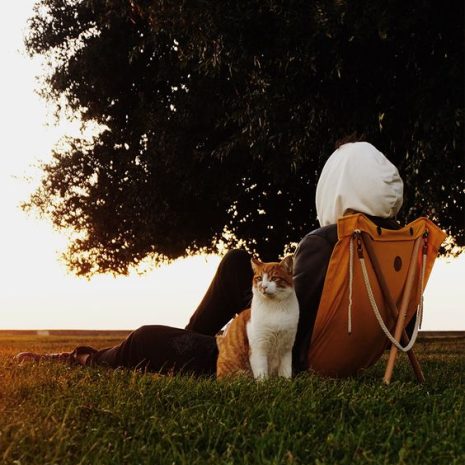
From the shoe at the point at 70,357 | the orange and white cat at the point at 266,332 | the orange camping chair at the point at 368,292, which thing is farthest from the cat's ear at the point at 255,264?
the shoe at the point at 70,357

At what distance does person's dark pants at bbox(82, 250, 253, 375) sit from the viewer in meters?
5.20

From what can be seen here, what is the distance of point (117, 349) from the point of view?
554 cm

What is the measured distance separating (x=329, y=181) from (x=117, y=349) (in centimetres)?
213

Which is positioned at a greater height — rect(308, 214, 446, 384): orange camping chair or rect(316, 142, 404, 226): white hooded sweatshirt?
rect(316, 142, 404, 226): white hooded sweatshirt

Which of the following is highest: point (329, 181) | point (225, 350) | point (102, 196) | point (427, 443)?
point (102, 196)

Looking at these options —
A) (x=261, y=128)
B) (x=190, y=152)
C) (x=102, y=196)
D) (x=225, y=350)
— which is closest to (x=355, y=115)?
(x=261, y=128)

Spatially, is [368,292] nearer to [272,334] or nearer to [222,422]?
[272,334]

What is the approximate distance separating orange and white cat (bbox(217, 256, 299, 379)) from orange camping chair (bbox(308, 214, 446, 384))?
25 centimetres

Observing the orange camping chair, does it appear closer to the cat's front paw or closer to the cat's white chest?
the cat's white chest

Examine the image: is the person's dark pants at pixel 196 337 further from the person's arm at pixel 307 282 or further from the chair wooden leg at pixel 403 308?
the chair wooden leg at pixel 403 308

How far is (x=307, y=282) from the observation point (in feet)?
16.4

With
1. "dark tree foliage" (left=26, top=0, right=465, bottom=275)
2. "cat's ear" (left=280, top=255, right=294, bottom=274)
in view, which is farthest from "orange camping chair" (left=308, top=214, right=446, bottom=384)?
"dark tree foliage" (left=26, top=0, right=465, bottom=275)

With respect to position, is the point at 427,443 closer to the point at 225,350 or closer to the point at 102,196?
the point at 225,350

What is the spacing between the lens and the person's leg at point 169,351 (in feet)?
17.0
